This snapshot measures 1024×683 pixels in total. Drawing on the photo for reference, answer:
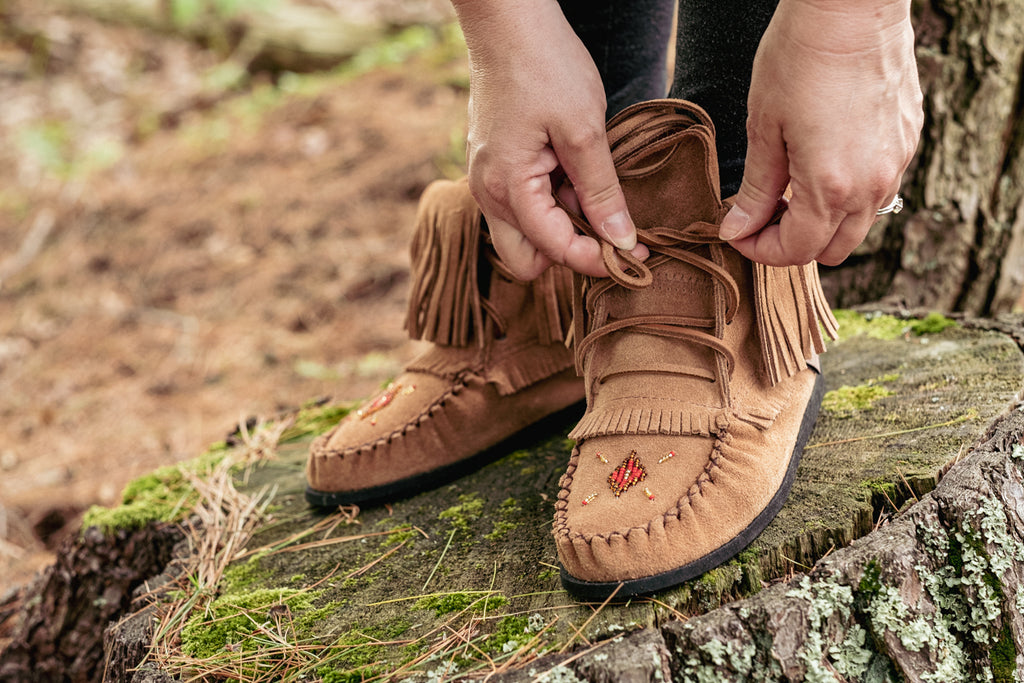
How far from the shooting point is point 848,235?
37.4 inches

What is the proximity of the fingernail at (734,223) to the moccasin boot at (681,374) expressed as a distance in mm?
85

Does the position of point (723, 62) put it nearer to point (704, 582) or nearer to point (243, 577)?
point (704, 582)

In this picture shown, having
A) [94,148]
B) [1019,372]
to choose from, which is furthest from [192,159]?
[1019,372]

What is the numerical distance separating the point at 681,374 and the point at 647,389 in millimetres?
58

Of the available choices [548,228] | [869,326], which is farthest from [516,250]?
[869,326]

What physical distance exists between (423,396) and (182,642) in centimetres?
61

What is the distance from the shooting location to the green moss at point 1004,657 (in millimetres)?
965

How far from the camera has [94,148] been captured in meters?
5.19

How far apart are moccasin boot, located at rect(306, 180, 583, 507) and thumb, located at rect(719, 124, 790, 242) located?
53 cm

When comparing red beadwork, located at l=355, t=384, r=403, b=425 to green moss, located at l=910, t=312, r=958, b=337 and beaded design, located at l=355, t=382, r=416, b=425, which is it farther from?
green moss, located at l=910, t=312, r=958, b=337

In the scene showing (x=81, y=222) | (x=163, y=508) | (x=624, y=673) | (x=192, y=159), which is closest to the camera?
(x=624, y=673)

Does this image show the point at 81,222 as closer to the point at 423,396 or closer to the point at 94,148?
the point at 94,148

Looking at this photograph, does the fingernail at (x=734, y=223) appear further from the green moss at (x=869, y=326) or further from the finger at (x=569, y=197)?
the green moss at (x=869, y=326)

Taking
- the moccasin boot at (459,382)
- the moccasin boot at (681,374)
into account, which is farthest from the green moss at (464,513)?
the moccasin boot at (681,374)
